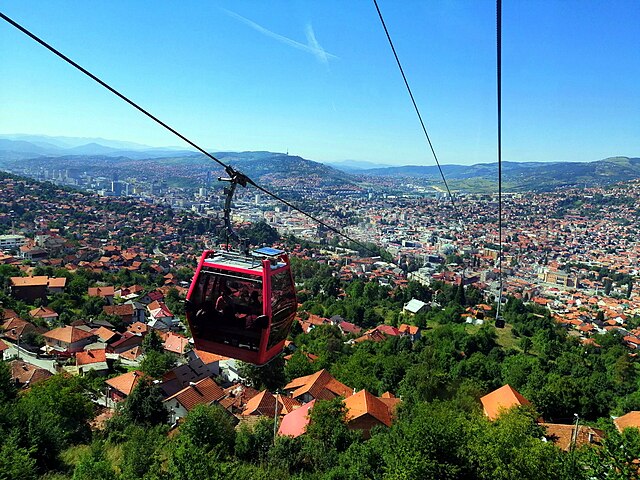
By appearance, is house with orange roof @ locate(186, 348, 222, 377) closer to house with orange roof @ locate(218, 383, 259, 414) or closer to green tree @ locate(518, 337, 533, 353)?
house with orange roof @ locate(218, 383, 259, 414)

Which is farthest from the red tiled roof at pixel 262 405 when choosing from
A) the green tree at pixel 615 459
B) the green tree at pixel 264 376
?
the green tree at pixel 615 459

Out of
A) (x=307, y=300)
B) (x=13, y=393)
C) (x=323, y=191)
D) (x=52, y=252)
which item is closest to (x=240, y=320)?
(x=13, y=393)

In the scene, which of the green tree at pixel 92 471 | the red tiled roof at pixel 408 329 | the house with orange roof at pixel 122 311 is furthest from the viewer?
the red tiled roof at pixel 408 329

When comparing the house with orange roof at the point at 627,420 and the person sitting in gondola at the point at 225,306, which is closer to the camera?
the person sitting in gondola at the point at 225,306

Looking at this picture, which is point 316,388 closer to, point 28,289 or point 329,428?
point 329,428

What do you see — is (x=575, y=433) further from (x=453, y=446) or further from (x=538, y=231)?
(x=538, y=231)

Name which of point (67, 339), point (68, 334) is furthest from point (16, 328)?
point (67, 339)

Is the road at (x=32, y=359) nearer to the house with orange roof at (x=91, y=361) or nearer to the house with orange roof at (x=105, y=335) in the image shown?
the house with orange roof at (x=91, y=361)
